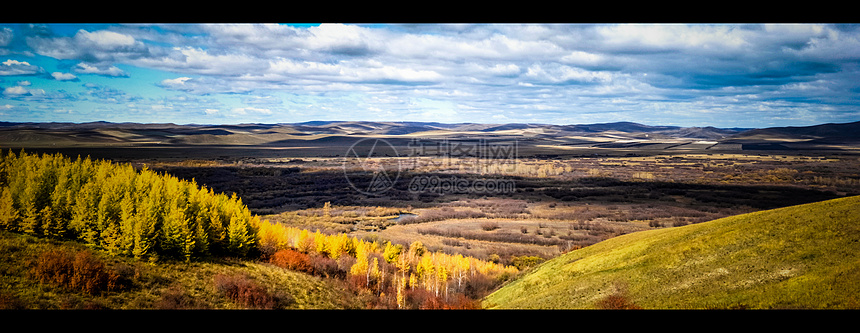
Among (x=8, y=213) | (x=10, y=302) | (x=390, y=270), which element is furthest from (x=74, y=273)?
(x=390, y=270)

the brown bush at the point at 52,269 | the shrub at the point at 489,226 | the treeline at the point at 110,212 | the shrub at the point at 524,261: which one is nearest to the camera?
the brown bush at the point at 52,269

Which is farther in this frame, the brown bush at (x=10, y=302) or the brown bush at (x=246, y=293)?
the brown bush at (x=246, y=293)

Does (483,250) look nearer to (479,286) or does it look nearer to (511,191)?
(479,286)

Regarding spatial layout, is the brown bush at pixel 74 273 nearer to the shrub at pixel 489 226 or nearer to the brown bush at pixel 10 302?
the brown bush at pixel 10 302

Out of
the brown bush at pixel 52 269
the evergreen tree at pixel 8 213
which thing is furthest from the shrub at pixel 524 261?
the evergreen tree at pixel 8 213

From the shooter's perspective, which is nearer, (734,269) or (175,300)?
(734,269)

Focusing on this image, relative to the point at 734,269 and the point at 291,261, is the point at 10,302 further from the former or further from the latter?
the point at 734,269

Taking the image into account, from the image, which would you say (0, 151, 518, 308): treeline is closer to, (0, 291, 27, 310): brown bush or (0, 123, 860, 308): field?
(0, 123, 860, 308): field
